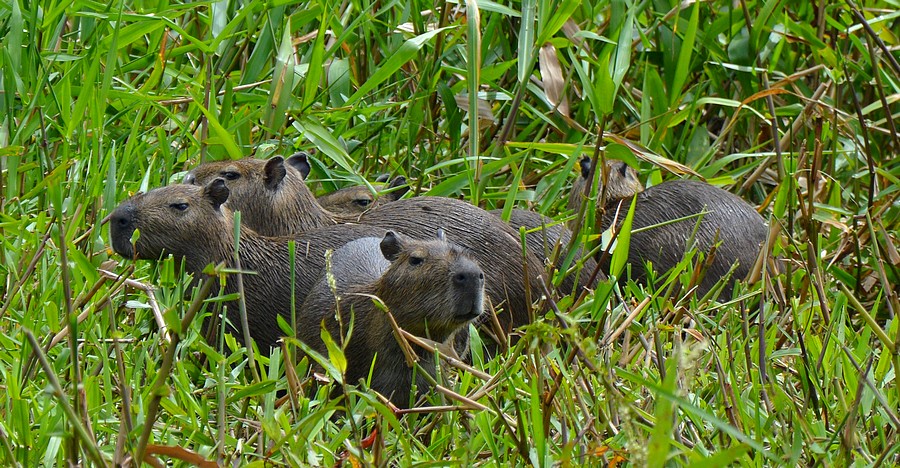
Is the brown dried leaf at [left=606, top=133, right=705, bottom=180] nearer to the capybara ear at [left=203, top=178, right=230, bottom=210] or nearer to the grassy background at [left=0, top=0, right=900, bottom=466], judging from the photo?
the grassy background at [left=0, top=0, right=900, bottom=466]

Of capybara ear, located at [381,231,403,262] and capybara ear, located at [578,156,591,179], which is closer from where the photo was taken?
capybara ear, located at [381,231,403,262]

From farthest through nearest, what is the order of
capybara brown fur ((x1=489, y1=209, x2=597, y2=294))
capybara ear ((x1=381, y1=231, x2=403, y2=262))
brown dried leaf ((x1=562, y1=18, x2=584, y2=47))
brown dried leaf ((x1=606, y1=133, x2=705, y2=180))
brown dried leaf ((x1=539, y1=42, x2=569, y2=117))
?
1. brown dried leaf ((x1=562, y1=18, x2=584, y2=47))
2. brown dried leaf ((x1=539, y1=42, x2=569, y2=117))
3. brown dried leaf ((x1=606, y1=133, x2=705, y2=180))
4. capybara brown fur ((x1=489, y1=209, x2=597, y2=294))
5. capybara ear ((x1=381, y1=231, x2=403, y2=262))

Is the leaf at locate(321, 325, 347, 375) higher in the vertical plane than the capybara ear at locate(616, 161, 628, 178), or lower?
higher

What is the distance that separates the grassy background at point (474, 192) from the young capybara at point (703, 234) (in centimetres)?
17

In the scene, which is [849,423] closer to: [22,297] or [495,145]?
[22,297]

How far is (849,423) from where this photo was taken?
2.05 m

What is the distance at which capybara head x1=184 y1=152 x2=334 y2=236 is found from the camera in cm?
381

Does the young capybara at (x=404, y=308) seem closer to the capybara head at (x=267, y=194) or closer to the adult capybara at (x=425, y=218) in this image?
the adult capybara at (x=425, y=218)

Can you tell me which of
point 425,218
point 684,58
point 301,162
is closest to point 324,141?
point 301,162

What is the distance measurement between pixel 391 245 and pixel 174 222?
0.65m

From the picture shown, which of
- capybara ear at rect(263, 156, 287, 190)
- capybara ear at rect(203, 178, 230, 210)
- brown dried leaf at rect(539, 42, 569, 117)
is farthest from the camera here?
brown dried leaf at rect(539, 42, 569, 117)

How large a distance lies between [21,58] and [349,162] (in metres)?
1.02

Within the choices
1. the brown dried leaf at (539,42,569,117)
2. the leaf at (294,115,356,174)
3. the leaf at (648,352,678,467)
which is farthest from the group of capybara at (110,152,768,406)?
the leaf at (648,352,678,467)

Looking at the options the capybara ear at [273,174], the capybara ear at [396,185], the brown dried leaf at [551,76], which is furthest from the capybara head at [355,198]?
the brown dried leaf at [551,76]
